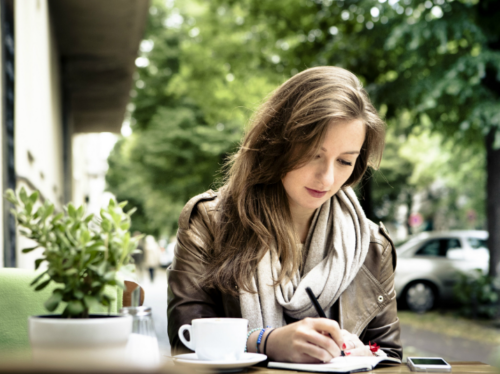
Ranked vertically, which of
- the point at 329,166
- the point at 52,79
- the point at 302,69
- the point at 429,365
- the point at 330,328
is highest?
the point at 302,69

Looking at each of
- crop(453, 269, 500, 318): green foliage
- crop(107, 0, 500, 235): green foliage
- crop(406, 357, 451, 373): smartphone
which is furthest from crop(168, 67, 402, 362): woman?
crop(453, 269, 500, 318): green foliage

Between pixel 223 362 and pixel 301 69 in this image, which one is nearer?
pixel 223 362

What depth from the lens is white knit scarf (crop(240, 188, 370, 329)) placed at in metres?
2.15

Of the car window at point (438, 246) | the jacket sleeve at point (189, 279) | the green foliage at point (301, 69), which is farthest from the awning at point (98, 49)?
the car window at point (438, 246)

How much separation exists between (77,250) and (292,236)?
1287 mm

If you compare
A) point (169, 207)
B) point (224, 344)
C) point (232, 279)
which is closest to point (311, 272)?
point (232, 279)

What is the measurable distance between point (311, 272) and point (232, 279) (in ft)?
0.97

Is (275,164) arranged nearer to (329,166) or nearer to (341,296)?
(329,166)

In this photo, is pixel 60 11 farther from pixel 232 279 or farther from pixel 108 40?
pixel 232 279

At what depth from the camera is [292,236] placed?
2.33m

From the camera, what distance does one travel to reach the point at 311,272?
223cm

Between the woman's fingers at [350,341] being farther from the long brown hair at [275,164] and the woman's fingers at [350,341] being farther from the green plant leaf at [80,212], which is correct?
the green plant leaf at [80,212]

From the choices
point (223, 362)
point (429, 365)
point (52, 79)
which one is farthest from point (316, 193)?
point (52, 79)

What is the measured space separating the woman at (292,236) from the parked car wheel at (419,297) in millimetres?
10727
